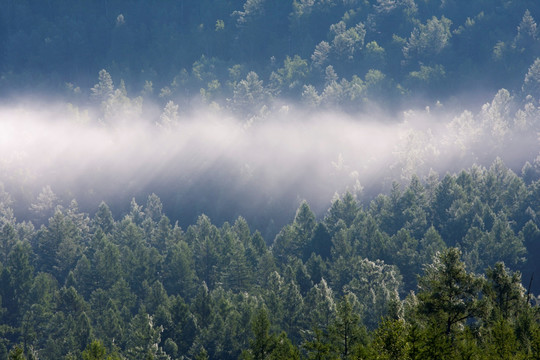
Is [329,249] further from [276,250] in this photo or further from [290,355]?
[290,355]

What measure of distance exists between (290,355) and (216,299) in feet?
170

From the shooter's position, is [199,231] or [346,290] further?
[199,231]

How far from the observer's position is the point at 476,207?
143125 millimetres

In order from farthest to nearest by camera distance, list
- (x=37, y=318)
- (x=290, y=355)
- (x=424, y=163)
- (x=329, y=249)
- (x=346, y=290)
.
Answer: (x=424, y=163) < (x=329, y=249) < (x=37, y=318) < (x=346, y=290) < (x=290, y=355)

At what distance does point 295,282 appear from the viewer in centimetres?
11762

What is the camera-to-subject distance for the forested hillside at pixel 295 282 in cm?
6488

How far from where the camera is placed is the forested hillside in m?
64.9

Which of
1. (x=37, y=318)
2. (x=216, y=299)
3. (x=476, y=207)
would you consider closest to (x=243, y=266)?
(x=216, y=299)

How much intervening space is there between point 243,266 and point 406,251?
86.5ft

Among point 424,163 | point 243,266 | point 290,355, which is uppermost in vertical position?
point 424,163

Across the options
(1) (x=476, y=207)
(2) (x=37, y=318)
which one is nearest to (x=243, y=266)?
(2) (x=37, y=318)

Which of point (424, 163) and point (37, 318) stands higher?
point (424, 163)

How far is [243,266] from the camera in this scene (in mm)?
125125

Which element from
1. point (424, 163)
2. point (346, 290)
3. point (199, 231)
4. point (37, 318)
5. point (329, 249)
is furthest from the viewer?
point (424, 163)
